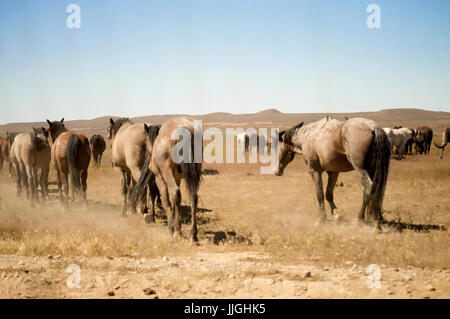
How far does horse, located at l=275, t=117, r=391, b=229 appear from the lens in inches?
286

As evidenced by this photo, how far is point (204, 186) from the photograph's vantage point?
15.5 metres

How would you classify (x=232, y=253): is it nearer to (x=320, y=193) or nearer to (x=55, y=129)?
(x=320, y=193)

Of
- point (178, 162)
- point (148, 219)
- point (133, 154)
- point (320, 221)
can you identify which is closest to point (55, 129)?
point (133, 154)

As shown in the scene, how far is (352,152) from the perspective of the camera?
300 inches

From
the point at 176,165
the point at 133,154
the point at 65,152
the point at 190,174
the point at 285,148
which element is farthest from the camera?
the point at 65,152

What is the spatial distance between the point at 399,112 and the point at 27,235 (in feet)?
567

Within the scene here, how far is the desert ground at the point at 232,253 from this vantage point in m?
4.42

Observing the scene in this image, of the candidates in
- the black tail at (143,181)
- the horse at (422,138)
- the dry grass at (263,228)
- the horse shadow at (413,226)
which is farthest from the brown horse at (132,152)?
the horse at (422,138)

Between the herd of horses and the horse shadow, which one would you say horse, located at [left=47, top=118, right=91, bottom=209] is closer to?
the herd of horses

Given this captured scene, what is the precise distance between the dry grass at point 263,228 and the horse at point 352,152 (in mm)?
710

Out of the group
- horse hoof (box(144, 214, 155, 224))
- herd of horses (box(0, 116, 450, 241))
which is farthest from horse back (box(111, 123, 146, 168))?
horse hoof (box(144, 214, 155, 224))

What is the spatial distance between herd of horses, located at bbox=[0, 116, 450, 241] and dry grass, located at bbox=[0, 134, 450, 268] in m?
0.57

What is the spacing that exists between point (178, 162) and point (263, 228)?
100 inches
